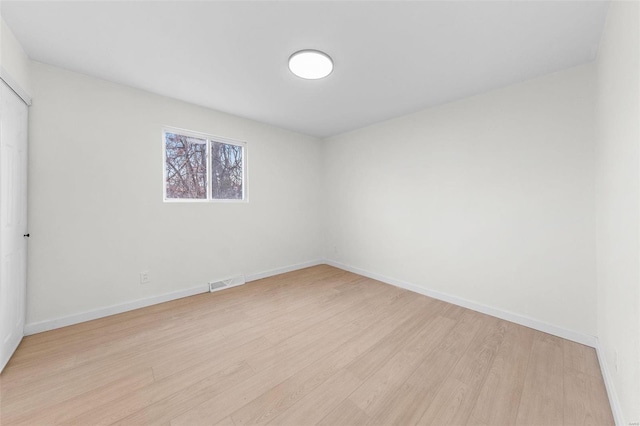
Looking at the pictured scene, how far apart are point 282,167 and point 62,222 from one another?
2.70 metres

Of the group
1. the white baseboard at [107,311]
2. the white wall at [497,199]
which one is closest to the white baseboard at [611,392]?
the white wall at [497,199]

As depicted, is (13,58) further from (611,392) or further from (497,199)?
(611,392)

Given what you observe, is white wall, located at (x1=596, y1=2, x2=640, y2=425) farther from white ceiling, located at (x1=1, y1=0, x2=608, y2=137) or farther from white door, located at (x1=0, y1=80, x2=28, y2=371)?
white door, located at (x1=0, y1=80, x2=28, y2=371)

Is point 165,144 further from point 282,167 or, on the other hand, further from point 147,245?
point 282,167

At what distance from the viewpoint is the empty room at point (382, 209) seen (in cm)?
140

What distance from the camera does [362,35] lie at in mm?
1698

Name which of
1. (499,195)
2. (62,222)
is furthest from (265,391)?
(499,195)

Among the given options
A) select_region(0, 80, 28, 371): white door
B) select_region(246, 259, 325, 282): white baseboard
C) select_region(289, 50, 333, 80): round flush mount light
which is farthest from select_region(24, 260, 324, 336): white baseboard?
select_region(289, 50, 333, 80): round flush mount light

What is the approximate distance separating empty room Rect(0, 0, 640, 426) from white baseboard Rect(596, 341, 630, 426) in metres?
0.03

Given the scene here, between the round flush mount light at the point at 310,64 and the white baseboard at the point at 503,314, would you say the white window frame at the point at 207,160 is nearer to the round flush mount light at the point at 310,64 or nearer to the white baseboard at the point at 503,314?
the round flush mount light at the point at 310,64

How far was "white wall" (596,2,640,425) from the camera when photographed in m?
1.09

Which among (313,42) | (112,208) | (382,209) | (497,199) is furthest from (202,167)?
(497,199)

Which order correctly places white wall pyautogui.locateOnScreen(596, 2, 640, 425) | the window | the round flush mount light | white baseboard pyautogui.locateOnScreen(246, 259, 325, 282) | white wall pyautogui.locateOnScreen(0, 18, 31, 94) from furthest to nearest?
1. white baseboard pyautogui.locateOnScreen(246, 259, 325, 282)
2. the window
3. the round flush mount light
4. white wall pyautogui.locateOnScreen(0, 18, 31, 94)
5. white wall pyautogui.locateOnScreen(596, 2, 640, 425)

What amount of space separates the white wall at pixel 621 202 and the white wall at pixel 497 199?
260mm
